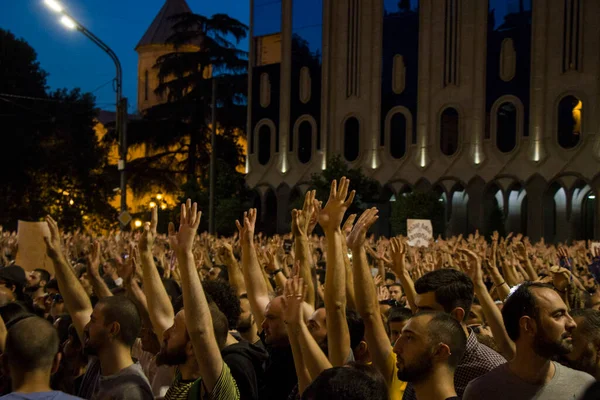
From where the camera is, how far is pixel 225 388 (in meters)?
3.76

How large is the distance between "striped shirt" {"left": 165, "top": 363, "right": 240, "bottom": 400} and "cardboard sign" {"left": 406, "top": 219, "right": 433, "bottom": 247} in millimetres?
12700

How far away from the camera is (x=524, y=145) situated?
3341 cm

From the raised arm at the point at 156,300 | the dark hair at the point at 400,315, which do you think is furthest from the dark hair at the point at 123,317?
the dark hair at the point at 400,315

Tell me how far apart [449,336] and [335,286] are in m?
0.86

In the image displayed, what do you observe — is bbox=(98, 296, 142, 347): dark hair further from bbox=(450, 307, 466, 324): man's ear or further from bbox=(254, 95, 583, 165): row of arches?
bbox=(254, 95, 583, 165): row of arches

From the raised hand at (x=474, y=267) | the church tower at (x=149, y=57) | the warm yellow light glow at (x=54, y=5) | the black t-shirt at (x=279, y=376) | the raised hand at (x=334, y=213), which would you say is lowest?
the black t-shirt at (x=279, y=376)

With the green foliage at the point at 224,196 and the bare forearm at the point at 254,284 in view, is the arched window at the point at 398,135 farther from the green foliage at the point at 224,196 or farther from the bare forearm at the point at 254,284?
the bare forearm at the point at 254,284

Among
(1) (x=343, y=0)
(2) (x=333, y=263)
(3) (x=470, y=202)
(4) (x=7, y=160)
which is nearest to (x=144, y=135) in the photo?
(4) (x=7, y=160)

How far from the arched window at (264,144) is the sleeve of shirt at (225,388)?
1518 inches

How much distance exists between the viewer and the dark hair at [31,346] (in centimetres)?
371

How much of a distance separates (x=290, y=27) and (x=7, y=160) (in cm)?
1566

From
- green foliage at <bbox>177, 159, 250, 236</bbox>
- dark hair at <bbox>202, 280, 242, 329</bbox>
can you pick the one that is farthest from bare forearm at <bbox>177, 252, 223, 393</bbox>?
green foliage at <bbox>177, 159, 250, 236</bbox>

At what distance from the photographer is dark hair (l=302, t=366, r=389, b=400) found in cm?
268

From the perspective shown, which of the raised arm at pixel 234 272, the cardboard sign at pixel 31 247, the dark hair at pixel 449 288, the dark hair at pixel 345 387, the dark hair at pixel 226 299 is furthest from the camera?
the cardboard sign at pixel 31 247
